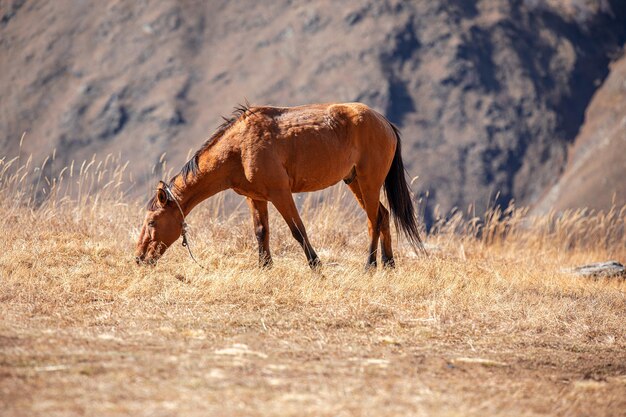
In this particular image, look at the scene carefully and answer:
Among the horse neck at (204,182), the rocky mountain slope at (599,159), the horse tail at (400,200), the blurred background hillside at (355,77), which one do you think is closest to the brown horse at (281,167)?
the horse neck at (204,182)

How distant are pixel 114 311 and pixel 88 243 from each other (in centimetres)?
276

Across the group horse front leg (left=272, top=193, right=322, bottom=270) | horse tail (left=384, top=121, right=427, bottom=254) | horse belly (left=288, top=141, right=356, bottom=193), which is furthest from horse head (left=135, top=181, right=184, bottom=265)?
horse tail (left=384, top=121, right=427, bottom=254)

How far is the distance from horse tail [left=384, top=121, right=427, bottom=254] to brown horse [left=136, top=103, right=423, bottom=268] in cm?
18

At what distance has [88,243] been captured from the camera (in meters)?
8.84

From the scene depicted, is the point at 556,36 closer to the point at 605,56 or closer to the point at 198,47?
the point at 605,56

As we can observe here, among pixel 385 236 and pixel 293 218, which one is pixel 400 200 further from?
pixel 293 218

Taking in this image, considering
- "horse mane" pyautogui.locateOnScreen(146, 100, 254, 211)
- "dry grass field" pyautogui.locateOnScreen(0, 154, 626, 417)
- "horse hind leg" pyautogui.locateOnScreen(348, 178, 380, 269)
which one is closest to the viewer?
"dry grass field" pyautogui.locateOnScreen(0, 154, 626, 417)

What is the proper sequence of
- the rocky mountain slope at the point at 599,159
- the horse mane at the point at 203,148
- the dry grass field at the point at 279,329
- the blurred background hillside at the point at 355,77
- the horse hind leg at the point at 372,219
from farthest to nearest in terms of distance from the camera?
1. the blurred background hillside at the point at 355,77
2. the rocky mountain slope at the point at 599,159
3. the horse hind leg at the point at 372,219
4. the horse mane at the point at 203,148
5. the dry grass field at the point at 279,329

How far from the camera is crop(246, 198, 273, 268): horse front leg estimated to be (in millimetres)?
8609

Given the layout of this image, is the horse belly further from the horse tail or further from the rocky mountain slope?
the rocky mountain slope

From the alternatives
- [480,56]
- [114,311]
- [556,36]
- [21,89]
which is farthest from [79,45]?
[114,311]

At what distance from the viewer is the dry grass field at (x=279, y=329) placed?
413 centimetres

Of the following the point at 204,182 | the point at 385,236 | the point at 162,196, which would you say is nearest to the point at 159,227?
the point at 162,196

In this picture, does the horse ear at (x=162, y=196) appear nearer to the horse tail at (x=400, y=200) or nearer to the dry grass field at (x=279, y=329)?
the dry grass field at (x=279, y=329)
